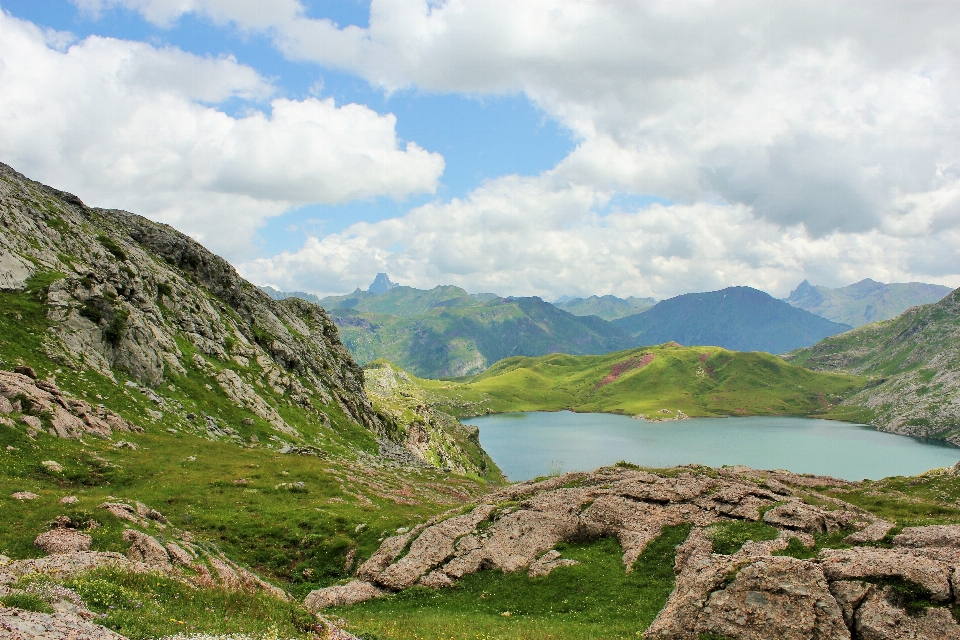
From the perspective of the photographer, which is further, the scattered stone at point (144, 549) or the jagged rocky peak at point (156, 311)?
the jagged rocky peak at point (156, 311)

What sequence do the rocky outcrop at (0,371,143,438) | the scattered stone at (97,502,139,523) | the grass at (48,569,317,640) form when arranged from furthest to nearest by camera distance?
the rocky outcrop at (0,371,143,438) < the scattered stone at (97,502,139,523) < the grass at (48,569,317,640)

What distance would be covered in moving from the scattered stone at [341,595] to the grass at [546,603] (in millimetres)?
875

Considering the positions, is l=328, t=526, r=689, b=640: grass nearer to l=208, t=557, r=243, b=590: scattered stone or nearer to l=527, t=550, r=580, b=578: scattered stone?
l=527, t=550, r=580, b=578: scattered stone

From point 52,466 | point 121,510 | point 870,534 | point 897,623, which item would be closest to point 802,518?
point 870,534

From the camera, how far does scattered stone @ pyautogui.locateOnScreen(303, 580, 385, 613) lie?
31.3 m

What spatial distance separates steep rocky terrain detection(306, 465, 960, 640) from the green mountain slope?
822 cm

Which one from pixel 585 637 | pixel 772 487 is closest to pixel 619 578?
pixel 585 637

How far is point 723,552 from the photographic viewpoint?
2912cm

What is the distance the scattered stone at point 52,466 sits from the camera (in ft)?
128

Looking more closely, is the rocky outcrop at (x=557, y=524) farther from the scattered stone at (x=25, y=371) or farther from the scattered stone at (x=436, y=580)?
the scattered stone at (x=25, y=371)

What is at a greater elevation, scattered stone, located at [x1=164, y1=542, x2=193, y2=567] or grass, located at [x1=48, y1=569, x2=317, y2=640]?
grass, located at [x1=48, y1=569, x2=317, y2=640]

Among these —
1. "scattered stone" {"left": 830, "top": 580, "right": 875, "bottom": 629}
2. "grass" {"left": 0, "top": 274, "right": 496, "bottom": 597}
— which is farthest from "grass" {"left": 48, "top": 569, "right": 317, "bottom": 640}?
"scattered stone" {"left": 830, "top": 580, "right": 875, "bottom": 629}

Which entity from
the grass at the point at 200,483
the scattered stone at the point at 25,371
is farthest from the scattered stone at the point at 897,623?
the scattered stone at the point at 25,371

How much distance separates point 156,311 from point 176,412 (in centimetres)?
2672
